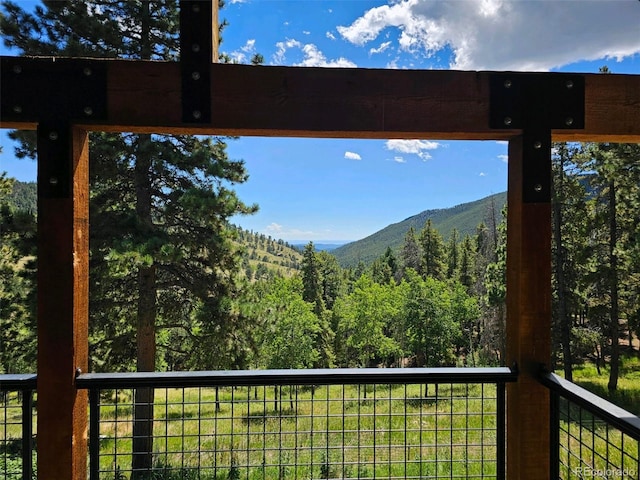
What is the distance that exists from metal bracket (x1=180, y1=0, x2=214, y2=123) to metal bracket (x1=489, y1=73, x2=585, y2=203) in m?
1.04

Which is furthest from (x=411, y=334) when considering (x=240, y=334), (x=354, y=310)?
(x=240, y=334)

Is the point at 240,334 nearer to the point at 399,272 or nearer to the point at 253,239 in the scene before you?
the point at 399,272

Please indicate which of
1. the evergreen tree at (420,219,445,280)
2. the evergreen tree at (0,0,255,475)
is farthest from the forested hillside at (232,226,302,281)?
the evergreen tree at (0,0,255,475)

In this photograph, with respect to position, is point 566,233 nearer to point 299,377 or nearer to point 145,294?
point 145,294

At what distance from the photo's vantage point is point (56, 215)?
1458mm

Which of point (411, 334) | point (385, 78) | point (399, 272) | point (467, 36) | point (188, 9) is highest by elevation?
point (467, 36)

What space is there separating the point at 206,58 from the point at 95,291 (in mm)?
5532

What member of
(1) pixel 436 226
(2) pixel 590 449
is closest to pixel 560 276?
(2) pixel 590 449

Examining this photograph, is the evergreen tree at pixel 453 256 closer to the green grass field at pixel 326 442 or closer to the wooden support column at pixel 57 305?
the green grass field at pixel 326 442

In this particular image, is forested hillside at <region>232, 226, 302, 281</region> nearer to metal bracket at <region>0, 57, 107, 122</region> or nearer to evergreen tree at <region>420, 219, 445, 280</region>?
evergreen tree at <region>420, 219, 445, 280</region>

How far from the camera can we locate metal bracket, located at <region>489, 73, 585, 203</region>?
5.09 ft

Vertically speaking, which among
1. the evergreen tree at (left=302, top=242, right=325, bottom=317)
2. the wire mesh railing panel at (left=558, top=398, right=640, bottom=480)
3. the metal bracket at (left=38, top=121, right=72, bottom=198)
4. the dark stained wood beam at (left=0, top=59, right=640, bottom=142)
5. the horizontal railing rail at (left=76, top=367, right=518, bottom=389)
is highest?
the dark stained wood beam at (left=0, top=59, right=640, bottom=142)

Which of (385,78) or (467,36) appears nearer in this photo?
(385,78)

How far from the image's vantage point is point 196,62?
4.93ft
